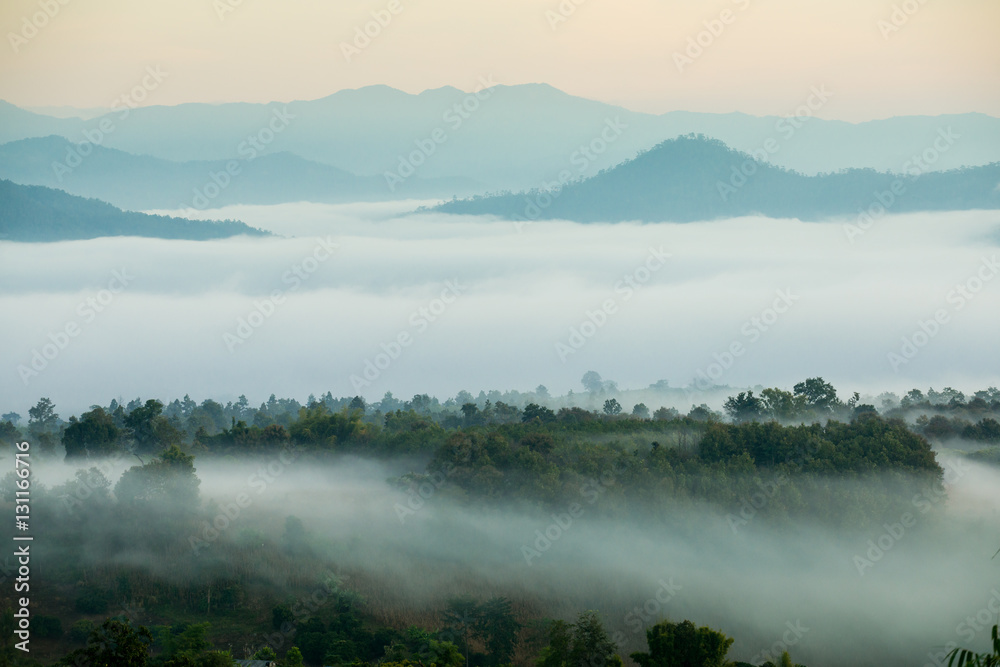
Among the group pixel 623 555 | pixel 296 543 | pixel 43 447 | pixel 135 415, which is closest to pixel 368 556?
pixel 296 543

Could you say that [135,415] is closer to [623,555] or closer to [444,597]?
[444,597]

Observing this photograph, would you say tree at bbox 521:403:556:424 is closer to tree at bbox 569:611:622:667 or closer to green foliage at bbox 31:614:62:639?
green foliage at bbox 31:614:62:639

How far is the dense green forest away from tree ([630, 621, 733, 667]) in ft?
0.20

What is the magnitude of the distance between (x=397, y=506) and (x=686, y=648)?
2442 centimetres

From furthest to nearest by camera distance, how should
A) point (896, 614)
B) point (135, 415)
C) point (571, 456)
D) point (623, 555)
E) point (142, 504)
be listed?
point (135, 415)
point (571, 456)
point (142, 504)
point (623, 555)
point (896, 614)

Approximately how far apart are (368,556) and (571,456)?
14925mm

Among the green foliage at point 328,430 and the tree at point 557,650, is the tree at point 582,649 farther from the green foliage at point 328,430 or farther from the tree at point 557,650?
the green foliage at point 328,430

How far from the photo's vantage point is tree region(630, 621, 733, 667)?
31.5 meters

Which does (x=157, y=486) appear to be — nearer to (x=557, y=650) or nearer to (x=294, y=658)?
(x=294, y=658)

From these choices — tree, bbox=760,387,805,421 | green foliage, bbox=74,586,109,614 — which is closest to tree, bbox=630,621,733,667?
green foliage, bbox=74,586,109,614

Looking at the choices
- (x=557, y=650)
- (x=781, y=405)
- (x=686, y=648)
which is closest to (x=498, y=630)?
(x=557, y=650)

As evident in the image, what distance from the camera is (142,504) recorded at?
167 feet

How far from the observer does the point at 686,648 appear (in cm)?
3170

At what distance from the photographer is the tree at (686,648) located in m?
31.5
